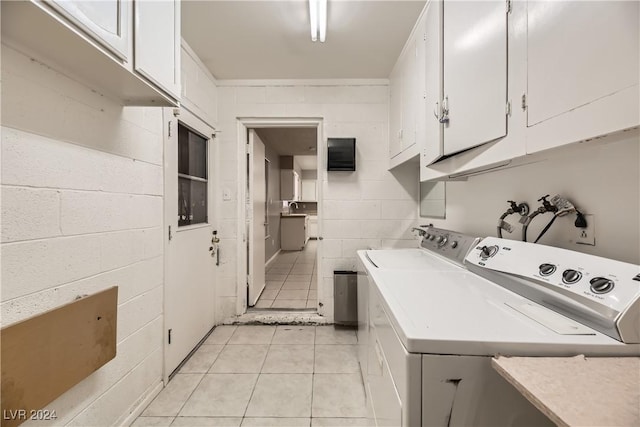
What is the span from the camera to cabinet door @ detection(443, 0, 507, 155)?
955 mm

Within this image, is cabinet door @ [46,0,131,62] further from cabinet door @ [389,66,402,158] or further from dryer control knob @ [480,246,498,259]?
cabinet door @ [389,66,402,158]

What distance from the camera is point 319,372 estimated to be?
75.1 inches

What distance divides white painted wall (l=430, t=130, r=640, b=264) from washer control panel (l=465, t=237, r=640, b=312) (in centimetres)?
18

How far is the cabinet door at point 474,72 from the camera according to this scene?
0.96 meters

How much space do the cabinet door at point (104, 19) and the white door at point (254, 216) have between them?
1891 millimetres

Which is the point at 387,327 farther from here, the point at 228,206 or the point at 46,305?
the point at 228,206

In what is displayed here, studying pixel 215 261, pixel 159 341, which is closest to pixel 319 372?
pixel 159 341

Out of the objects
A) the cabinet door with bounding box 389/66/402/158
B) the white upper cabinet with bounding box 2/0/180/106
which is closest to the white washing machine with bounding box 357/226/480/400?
Answer: the cabinet door with bounding box 389/66/402/158

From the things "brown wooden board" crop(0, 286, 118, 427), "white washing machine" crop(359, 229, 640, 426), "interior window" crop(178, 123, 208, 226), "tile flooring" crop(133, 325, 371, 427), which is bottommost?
"tile flooring" crop(133, 325, 371, 427)

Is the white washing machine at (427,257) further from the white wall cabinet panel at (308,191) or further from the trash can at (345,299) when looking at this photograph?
the white wall cabinet panel at (308,191)

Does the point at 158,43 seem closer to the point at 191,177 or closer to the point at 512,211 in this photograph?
the point at 191,177

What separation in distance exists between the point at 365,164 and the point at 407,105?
2.53ft

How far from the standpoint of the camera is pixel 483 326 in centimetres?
70

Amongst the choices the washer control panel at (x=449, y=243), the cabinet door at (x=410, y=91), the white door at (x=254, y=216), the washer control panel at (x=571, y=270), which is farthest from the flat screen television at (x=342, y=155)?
the washer control panel at (x=571, y=270)
